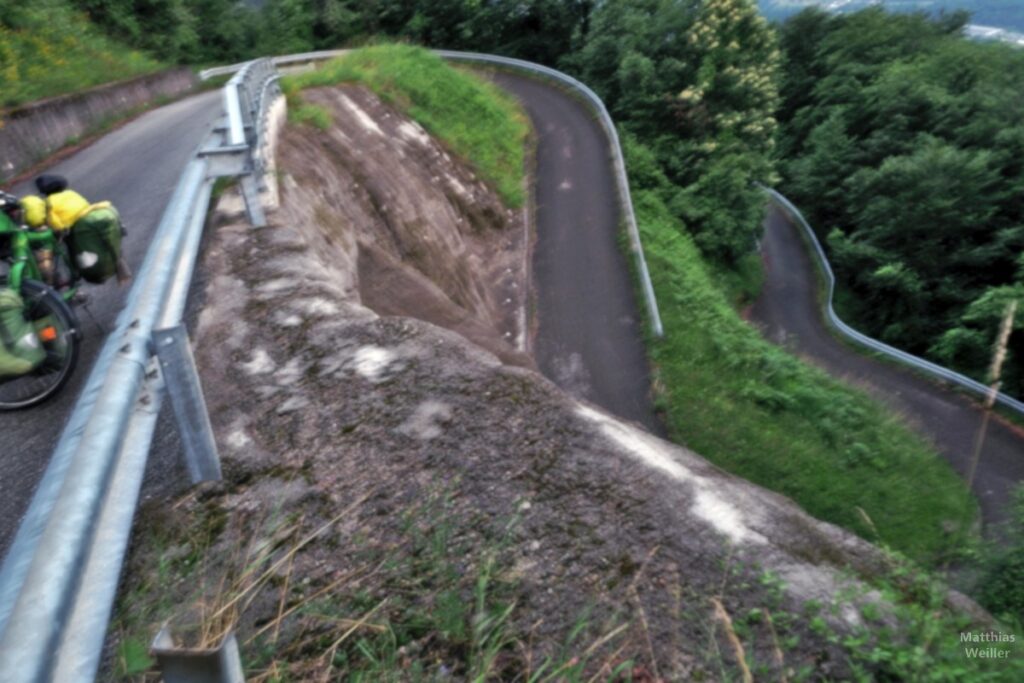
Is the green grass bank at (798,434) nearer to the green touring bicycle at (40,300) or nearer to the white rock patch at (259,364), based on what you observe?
the white rock patch at (259,364)

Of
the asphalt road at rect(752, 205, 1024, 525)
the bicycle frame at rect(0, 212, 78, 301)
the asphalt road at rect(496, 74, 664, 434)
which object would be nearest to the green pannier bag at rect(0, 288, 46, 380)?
the bicycle frame at rect(0, 212, 78, 301)

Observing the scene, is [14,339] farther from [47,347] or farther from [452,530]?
[452,530]

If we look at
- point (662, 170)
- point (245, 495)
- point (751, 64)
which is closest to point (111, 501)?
point (245, 495)

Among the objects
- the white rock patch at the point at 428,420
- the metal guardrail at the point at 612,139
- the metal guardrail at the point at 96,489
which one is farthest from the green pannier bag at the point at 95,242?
the metal guardrail at the point at 612,139

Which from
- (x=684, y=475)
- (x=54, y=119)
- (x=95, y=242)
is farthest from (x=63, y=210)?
(x=54, y=119)

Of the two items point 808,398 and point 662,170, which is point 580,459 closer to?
point 808,398
